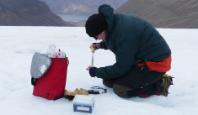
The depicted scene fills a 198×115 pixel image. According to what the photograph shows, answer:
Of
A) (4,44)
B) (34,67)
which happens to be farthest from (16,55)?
(34,67)

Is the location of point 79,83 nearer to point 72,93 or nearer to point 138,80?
point 72,93

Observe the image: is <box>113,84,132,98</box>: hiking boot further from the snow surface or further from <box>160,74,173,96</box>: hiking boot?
<box>160,74,173,96</box>: hiking boot

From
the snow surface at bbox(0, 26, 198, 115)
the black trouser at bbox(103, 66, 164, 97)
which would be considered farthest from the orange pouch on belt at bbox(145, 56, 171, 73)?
the snow surface at bbox(0, 26, 198, 115)

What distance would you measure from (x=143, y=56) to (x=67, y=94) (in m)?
0.60

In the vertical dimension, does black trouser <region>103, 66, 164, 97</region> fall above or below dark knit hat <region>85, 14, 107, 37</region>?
below

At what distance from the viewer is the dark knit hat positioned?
289 centimetres

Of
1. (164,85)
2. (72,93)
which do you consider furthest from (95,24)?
(164,85)

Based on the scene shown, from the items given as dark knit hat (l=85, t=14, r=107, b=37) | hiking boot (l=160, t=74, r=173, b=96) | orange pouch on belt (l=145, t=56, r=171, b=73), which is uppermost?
dark knit hat (l=85, t=14, r=107, b=37)

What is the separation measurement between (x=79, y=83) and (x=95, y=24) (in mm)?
756

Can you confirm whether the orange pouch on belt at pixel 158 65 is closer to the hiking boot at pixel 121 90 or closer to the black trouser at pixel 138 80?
the black trouser at pixel 138 80

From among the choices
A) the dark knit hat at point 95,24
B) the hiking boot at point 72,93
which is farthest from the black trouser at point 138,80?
the dark knit hat at point 95,24

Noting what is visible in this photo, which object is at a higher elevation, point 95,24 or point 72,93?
point 95,24

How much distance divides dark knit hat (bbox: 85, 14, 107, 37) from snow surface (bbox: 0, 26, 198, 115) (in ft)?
1.60

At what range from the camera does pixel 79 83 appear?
3502mm
